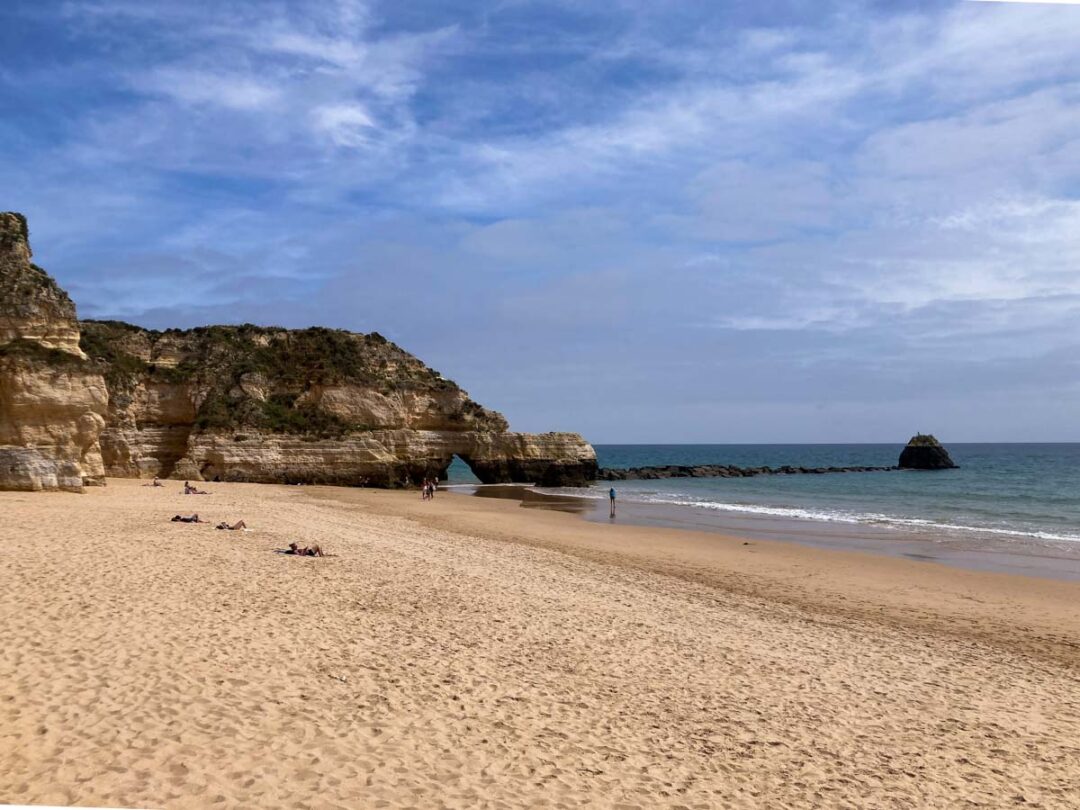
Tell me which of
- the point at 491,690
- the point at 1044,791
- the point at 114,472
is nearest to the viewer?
the point at 1044,791

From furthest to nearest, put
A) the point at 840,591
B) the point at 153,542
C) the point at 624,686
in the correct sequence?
the point at 840,591, the point at 153,542, the point at 624,686

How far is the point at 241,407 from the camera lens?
135 ft

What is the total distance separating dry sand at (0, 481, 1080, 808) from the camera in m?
5.49

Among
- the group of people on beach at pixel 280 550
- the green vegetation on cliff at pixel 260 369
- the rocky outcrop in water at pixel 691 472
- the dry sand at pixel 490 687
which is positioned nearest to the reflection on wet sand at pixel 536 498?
the green vegetation on cliff at pixel 260 369

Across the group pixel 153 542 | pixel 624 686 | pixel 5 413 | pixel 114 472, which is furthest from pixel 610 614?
pixel 114 472

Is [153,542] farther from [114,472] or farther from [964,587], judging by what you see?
[114,472]

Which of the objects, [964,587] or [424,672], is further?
[964,587]

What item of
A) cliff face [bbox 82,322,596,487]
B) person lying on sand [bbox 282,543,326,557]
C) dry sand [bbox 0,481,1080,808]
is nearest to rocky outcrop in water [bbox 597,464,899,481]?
cliff face [bbox 82,322,596,487]

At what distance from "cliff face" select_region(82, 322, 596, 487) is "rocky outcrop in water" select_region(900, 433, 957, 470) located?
5835 cm

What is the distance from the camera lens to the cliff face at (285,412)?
129 ft

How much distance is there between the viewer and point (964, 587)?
54.4 ft

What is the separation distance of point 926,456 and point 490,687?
94134 millimetres

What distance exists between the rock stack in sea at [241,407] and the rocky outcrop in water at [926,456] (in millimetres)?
53876

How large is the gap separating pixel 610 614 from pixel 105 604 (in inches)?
271
